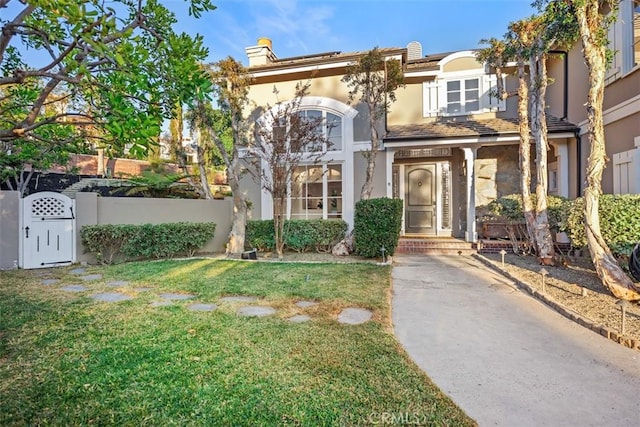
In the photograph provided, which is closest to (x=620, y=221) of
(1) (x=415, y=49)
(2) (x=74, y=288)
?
(2) (x=74, y=288)

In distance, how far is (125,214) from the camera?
31.0ft

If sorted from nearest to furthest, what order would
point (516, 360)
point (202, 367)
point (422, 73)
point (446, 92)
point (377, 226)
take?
point (202, 367), point (516, 360), point (377, 226), point (422, 73), point (446, 92)

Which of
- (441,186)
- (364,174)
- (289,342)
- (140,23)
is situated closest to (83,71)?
(140,23)

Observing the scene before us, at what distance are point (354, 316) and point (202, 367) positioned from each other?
2121 millimetres

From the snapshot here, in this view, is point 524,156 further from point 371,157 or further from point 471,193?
point 371,157

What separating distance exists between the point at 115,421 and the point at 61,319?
2728 mm

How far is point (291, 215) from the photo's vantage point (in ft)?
39.2

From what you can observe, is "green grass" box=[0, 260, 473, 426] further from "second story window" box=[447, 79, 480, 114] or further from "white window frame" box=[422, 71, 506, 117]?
"second story window" box=[447, 79, 480, 114]

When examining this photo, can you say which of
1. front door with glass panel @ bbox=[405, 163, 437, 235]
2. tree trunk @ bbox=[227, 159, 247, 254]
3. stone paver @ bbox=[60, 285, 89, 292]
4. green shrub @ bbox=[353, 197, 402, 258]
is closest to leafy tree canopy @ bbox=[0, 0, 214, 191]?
stone paver @ bbox=[60, 285, 89, 292]

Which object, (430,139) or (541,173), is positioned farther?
(430,139)

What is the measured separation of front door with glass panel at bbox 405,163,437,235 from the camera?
40.0ft

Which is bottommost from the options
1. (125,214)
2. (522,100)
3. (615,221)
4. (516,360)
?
(516,360)

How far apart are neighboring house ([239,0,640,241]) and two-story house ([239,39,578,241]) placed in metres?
0.03

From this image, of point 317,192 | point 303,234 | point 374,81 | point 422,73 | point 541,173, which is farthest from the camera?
point 422,73
